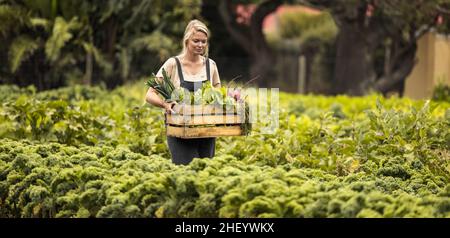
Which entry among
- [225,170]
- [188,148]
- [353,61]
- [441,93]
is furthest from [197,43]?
[353,61]

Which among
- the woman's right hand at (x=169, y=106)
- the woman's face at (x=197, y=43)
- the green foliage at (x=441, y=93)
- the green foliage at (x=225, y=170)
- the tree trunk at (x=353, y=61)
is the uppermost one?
the tree trunk at (x=353, y=61)

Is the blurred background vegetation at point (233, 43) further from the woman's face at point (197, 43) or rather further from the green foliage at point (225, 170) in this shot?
the woman's face at point (197, 43)

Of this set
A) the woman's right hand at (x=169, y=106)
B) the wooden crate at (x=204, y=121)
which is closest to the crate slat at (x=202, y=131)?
the wooden crate at (x=204, y=121)

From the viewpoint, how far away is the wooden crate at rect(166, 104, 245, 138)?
27.4ft

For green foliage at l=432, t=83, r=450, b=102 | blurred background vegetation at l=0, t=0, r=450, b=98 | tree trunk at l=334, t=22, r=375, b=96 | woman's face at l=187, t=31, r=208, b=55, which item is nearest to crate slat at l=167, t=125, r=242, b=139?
woman's face at l=187, t=31, r=208, b=55

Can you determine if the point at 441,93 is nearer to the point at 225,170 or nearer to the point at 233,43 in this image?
the point at 233,43

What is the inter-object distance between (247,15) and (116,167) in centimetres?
2378

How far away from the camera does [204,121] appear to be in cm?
839

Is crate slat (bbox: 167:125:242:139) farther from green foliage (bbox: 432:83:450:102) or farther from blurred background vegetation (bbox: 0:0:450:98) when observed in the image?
green foliage (bbox: 432:83:450:102)

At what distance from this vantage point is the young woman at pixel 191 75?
868 centimetres

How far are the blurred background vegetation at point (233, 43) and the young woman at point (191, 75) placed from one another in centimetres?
1217
